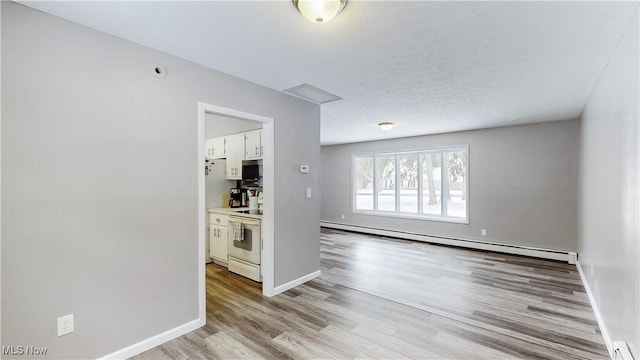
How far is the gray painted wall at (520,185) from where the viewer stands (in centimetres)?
488

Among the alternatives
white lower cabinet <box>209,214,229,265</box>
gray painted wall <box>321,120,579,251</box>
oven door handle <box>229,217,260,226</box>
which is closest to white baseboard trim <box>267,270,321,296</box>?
oven door handle <box>229,217,260,226</box>

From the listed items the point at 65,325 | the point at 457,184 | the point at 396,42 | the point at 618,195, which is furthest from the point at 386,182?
the point at 65,325

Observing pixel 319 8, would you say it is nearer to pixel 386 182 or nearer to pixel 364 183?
pixel 386 182

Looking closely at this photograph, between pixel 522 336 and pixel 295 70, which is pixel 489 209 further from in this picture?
pixel 295 70

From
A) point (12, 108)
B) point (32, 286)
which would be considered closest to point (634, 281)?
point (32, 286)

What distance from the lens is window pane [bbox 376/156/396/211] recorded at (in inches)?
281

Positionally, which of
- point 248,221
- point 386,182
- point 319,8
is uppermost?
point 319,8

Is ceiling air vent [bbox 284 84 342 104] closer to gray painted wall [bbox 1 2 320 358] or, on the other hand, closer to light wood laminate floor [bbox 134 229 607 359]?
gray painted wall [bbox 1 2 320 358]

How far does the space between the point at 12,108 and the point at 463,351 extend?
356 centimetres

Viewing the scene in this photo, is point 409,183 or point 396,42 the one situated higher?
point 396,42

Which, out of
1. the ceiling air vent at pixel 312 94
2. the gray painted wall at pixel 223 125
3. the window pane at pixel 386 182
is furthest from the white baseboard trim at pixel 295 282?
the window pane at pixel 386 182

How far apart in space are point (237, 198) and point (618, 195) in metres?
4.69

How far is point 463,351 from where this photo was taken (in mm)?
2316

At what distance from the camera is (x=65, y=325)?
6.33 feet
